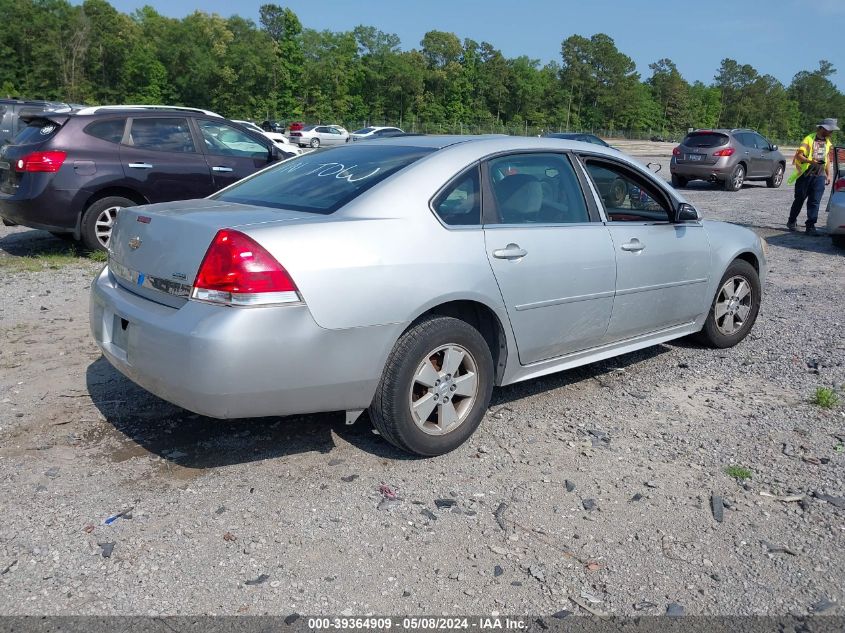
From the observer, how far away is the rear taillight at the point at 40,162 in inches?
320

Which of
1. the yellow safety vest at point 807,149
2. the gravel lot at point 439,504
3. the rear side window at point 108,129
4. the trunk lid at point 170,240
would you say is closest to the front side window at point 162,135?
the rear side window at point 108,129

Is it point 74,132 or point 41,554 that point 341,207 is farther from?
point 74,132

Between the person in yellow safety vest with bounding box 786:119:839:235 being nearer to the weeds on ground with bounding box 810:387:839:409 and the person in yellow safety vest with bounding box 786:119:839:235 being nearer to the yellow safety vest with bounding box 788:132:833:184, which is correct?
the yellow safety vest with bounding box 788:132:833:184

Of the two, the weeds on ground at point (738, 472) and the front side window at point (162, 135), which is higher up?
the front side window at point (162, 135)

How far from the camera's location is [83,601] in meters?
2.66

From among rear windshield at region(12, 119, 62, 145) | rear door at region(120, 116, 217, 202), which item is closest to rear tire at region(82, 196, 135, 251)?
rear door at region(120, 116, 217, 202)

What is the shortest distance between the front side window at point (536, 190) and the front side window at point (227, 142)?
19.5 ft

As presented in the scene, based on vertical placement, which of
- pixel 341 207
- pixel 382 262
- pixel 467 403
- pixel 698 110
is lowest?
pixel 467 403

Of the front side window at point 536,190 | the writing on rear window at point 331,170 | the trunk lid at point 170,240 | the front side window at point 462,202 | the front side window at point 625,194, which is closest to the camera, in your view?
the trunk lid at point 170,240

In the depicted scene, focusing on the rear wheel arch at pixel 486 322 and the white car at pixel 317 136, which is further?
the white car at pixel 317 136

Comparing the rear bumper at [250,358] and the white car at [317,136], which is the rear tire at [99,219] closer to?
the rear bumper at [250,358]

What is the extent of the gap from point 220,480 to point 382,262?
1.29 metres

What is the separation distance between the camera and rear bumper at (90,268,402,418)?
3158 millimetres

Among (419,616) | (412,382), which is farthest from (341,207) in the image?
(419,616)
